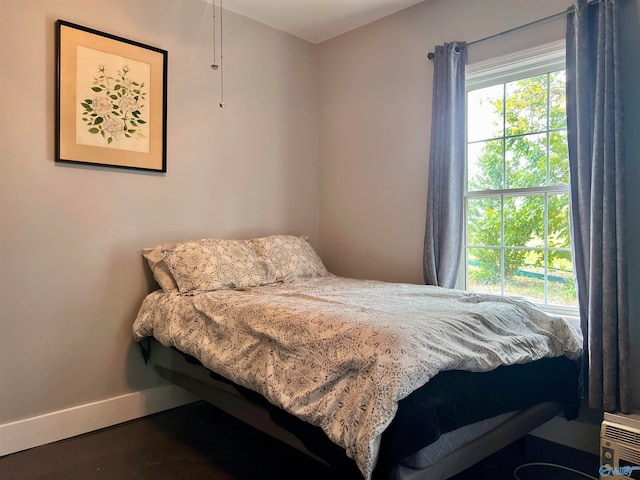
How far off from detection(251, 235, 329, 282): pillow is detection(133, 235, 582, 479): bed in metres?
0.34

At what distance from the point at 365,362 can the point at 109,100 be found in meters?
2.13

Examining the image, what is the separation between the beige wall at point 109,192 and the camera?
235 centimetres

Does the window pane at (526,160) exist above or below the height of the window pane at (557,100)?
below

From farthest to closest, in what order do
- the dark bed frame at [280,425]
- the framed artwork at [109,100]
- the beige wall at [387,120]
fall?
the beige wall at [387,120] → the framed artwork at [109,100] → the dark bed frame at [280,425]

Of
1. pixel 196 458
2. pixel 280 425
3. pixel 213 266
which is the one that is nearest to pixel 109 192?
pixel 213 266

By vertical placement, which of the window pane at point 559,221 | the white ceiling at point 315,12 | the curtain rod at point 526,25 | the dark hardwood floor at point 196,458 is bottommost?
the dark hardwood floor at point 196,458

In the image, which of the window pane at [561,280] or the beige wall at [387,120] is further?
the beige wall at [387,120]

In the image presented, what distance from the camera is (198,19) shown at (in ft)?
10.0

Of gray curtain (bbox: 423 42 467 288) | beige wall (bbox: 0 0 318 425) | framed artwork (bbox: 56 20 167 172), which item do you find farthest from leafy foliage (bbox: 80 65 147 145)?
gray curtain (bbox: 423 42 467 288)

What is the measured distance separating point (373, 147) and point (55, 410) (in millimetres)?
2608

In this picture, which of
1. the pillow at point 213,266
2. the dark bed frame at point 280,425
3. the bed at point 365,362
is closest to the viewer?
the bed at point 365,362

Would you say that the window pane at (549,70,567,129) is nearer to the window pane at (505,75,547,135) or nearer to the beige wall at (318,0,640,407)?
the window pane at (505,75,547,135)

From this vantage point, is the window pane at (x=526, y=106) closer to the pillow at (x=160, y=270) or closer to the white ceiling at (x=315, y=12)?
the white ceiling at (x=315, y=12)

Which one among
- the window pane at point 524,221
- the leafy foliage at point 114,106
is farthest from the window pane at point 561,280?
the leafy foliage at point 114,106
